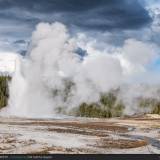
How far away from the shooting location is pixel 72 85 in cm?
11062

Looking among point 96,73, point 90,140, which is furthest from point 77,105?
point 90,140

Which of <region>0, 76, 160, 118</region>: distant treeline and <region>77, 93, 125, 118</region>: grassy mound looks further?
<region>0, 76, 160, 118</region>: distant treeline

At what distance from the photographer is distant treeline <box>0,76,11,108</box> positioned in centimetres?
8850

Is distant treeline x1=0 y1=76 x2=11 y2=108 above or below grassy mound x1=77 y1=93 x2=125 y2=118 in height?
above

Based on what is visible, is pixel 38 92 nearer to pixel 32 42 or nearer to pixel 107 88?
pixel 32 42

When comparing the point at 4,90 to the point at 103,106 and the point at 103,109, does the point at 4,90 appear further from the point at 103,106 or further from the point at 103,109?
the point at 103,109

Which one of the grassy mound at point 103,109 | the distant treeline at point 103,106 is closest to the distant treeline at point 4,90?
the distant treeline at point 103,106

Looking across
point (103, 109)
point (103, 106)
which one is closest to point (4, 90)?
point (103, 106)

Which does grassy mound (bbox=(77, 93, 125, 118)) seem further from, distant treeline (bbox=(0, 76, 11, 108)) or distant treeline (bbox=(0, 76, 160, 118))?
distant treeline (bbox=(0, 76, 11, 108))

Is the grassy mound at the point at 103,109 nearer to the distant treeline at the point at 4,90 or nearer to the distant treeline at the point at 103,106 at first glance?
the distant treeline at the point at 103,106

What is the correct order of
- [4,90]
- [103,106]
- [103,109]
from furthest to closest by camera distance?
1. [4,90]
2. [103,106]
3. [103,109]

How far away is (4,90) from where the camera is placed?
94125mm

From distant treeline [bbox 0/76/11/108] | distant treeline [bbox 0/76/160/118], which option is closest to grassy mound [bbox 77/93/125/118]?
distant treeline [bbox 0/76/160/118]

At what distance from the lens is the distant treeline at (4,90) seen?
8850 cm
